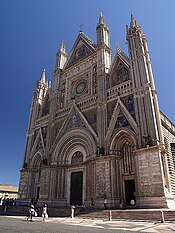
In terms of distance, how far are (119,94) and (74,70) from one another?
36.3 ft

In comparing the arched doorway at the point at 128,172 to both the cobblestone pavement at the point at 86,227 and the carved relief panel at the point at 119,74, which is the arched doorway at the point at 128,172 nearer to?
the carved relief panel at the point at 119,74

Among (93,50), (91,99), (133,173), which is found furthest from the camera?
(93,50)

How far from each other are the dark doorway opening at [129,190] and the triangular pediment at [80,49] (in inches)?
759

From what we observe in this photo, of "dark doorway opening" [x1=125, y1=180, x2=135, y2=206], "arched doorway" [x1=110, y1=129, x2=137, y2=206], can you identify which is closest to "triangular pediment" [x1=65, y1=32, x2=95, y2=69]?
"arched doorway" [x1=110, y1=129, x2=137, y2=206]

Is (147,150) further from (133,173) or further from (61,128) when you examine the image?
(61,128)

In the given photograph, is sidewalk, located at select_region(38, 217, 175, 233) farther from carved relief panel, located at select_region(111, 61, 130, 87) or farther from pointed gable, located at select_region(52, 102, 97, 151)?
carved relief panel, located at select_region(111, 61, 130, 87)

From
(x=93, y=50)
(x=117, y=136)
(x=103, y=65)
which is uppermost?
(x=93, y=50)

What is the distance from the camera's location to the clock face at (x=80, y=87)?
90.0 ft

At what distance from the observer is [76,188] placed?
21.7 m

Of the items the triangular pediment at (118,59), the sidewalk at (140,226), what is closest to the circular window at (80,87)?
the triangular pediment at (118,59)

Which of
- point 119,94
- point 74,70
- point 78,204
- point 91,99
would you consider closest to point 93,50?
point 74,70

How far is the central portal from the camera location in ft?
69.2

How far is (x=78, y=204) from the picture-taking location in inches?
819

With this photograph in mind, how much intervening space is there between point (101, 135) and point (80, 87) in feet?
32.7
